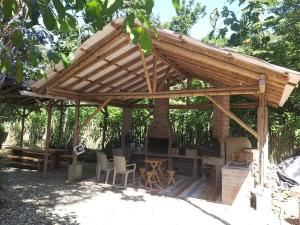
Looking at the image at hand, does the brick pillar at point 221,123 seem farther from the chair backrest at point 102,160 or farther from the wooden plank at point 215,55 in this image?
the wooden plank at point 215,55

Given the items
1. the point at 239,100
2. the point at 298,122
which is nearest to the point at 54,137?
the point at 239,100

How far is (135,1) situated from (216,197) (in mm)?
6542

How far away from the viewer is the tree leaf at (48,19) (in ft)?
4.99

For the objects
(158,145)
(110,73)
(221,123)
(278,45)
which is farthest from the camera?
(278,45)

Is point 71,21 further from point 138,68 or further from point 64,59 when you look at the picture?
point 138,68

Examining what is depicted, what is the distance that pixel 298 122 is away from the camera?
36.2 ft

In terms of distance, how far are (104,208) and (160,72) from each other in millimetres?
5203

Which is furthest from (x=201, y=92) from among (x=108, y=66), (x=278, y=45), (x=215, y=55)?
(x=278, y=45)

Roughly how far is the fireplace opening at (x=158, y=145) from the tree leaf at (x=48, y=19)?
9.47m

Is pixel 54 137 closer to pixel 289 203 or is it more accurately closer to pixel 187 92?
pixel 187 92

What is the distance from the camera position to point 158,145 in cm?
1102

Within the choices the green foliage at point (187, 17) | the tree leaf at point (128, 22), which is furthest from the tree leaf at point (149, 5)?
the green foliage at point (187, 17)

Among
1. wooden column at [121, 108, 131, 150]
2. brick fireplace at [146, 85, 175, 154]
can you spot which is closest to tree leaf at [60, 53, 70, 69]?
brick fireplace at [146, 85, 175, 154]

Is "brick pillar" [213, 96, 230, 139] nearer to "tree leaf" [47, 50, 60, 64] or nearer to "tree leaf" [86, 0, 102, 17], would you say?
"tree leaf" [47, 50, 60, 64]
